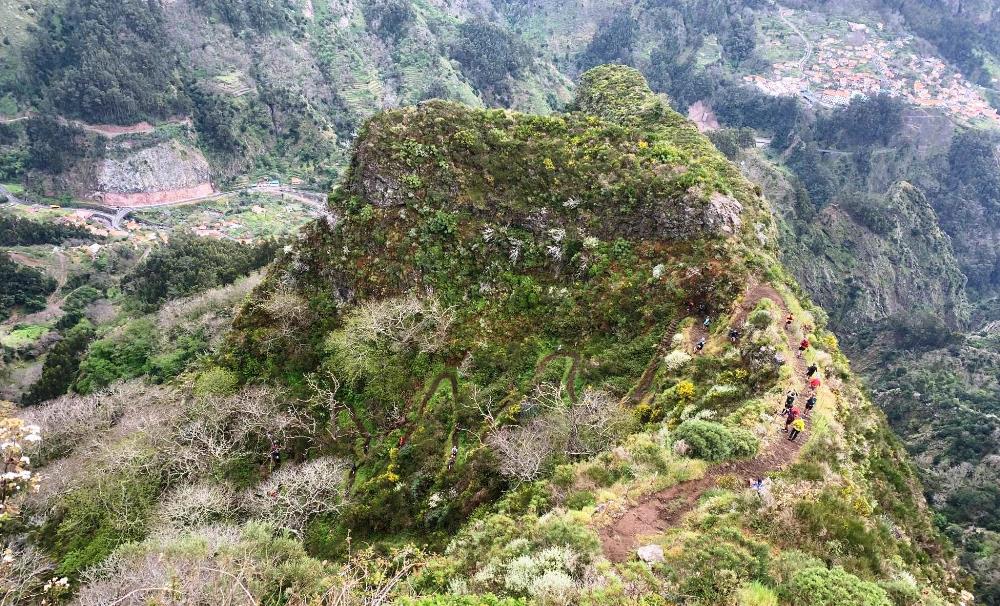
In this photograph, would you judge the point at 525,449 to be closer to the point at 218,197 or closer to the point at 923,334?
the point at 923,334

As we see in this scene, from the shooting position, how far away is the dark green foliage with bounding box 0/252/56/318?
296 feet

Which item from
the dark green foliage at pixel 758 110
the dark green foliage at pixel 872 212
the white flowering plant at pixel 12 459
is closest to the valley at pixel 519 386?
the dark green foliage at pixel 872 212

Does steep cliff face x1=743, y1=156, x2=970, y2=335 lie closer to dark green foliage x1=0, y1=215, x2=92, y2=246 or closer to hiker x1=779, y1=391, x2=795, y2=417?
hiker x1=779, y1=391, x2=795, y2=417

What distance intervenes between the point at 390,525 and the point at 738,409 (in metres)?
21.0

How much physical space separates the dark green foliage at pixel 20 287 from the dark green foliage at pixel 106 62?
226 ft

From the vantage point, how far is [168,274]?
82375mm

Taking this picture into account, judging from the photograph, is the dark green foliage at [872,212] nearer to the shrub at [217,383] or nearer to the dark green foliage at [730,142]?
the dark green foliage at [730,142]

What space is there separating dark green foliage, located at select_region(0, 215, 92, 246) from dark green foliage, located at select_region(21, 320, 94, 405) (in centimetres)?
6380

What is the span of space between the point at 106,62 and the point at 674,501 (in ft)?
620

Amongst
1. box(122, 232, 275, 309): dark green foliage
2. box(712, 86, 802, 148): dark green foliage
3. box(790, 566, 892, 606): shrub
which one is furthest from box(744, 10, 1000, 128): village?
box(790, 566, 892, 606): shrub

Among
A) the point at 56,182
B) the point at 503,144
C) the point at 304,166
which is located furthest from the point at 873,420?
the point at 56,182

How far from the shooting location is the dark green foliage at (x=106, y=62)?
468 ft

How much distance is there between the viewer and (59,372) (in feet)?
189

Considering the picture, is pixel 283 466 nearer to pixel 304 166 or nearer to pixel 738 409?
pixel 738 409
